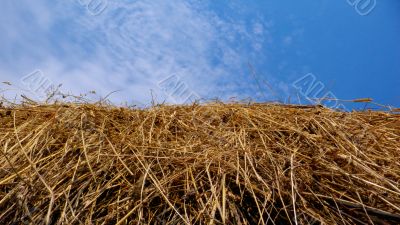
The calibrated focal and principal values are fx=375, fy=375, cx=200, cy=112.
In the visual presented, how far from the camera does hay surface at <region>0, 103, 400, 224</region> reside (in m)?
1.02

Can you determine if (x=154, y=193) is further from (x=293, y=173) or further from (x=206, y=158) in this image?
(x=293, y=173)

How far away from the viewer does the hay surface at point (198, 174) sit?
1.02 meters

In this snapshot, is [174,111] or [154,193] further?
[174,111]

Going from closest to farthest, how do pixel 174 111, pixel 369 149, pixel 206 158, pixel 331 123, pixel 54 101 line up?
1. pixel 206 158
2. pixel 369 149
3. pixel 331 123
4. pixel 174 111
5. pixel 54 101

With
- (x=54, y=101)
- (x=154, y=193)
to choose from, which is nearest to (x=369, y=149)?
(x=154, y=193)

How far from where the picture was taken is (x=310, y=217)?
0.99m

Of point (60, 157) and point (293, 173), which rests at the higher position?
point (293, 173)

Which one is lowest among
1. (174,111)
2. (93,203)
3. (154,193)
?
(93,203)

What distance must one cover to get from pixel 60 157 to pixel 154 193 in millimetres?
390

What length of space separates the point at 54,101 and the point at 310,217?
4.53 feet

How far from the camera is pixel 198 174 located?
111 cm

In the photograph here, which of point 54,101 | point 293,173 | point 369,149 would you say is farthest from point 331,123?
point 54,101

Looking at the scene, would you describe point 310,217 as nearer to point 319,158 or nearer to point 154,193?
point 319,158

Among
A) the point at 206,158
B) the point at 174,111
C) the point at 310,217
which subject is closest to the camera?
the point at 310,217
